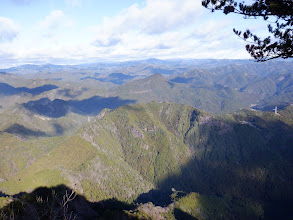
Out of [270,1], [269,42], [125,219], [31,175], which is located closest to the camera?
[270,1]

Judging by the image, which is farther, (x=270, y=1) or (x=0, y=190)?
(x=0, y=190)

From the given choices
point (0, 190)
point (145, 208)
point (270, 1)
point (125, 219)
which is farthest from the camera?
point (0, 190)

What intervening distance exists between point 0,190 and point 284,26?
23451 centimetres

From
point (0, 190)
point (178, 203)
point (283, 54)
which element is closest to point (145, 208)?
point (178, 203)

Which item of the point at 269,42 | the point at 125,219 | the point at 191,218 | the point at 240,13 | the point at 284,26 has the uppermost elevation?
the point at 240,13

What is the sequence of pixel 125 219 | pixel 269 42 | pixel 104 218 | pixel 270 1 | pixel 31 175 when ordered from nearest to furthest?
pixel 270 1 < pixel 269 42 < pixel 104 218 < pixel 125 219 < pixel 31 175

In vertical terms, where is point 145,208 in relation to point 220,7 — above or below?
below

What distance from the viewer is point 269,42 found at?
87.8 feet

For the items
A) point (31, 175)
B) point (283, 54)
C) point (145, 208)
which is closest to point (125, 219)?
point (145, 208)

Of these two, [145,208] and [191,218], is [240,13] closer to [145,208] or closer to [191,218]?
[145,208]

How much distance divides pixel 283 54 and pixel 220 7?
36.9 ft

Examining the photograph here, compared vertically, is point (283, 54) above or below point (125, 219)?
above

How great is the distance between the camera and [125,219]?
96.2m

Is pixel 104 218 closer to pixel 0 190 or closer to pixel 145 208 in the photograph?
pixel 145 208
